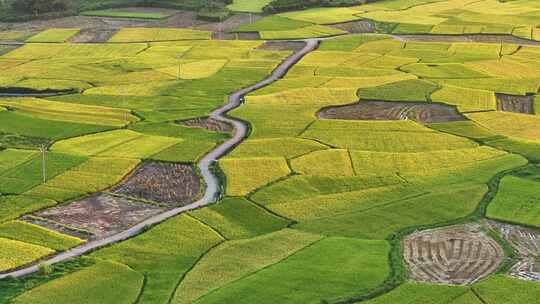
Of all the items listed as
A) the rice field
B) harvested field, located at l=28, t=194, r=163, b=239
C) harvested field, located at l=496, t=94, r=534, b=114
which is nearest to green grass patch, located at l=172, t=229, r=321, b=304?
the rice field

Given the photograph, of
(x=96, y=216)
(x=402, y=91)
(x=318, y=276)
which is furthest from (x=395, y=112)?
(x=318, y=276)

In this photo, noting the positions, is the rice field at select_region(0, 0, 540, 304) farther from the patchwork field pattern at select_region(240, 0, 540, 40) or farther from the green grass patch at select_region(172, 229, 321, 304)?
the patchwork field pattern at select_region(240, 0, 540, 40)

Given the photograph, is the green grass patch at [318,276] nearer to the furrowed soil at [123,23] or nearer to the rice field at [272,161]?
the rice field at [272,161]

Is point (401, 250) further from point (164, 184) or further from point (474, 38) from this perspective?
point (474, 38)

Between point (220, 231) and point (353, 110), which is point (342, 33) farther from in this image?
point (220, 231)

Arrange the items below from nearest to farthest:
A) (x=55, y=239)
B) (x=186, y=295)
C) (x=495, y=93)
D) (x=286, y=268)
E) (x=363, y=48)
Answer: (x=186, y=295) < (x=286, y=268) < (x=55, y=239) < (x=495, y=93) < (x=363, y=48)

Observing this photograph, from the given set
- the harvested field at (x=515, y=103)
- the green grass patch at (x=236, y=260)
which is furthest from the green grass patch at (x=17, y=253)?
the harvested field at (x=515, y=103)

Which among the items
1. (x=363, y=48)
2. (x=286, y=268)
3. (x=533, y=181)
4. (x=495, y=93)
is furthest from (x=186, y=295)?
(x=363, y=48)
